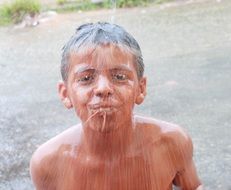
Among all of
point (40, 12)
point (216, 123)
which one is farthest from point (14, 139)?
point (40, 12)

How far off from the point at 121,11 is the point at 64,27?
0.73 meters

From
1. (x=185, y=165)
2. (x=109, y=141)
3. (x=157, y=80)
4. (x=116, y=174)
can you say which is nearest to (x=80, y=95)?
(x=109, y=141)

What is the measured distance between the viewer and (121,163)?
1637 mm

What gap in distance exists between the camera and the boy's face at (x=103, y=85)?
1.44 meters

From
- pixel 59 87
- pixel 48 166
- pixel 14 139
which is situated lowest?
pixel 14 139

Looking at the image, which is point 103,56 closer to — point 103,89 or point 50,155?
point 103,89

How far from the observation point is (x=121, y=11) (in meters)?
5.87

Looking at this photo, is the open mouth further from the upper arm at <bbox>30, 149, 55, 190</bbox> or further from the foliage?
the foliage

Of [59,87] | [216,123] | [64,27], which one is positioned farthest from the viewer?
[64,27]

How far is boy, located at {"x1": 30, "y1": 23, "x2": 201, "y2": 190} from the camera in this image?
146 cm

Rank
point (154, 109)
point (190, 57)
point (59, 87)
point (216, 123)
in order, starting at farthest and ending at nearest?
point (190, 57) < point (154, 109) < point (216, 123) < point (59, 87)

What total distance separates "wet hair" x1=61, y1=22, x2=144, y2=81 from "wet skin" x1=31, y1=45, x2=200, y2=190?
0.06 ft

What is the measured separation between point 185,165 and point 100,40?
525mm

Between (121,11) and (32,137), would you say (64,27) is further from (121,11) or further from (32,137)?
(32,137)
